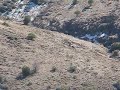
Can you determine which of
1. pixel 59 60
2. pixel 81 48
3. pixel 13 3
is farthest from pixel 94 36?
pixel 13 3

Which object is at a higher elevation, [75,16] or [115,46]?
[75,16]

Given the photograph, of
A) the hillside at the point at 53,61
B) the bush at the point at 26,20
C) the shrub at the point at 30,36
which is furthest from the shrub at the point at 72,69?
the bush at the point at 26,20

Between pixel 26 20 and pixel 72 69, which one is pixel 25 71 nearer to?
pixel 72 69

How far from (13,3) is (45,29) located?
13.5 metres

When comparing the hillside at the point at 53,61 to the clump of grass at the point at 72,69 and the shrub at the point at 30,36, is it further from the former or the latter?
the shrub at the point at 30,36

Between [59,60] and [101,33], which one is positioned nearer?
[59,60]

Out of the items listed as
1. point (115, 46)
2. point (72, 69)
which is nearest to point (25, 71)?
point (72, 69)

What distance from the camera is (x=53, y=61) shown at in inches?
2349

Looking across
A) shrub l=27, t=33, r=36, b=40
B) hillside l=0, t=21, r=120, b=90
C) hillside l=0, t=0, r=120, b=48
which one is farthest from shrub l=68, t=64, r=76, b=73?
hillside l=0, t=0, r=120, b=48

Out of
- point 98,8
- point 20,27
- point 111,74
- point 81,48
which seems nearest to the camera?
point 111,74

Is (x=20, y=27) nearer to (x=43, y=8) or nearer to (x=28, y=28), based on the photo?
(x=28, y=28)

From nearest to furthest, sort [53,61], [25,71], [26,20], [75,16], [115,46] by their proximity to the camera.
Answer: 1. [25,71]
2. [53,61]
3. [115,46]
4. [75,16]
5. [26,20]

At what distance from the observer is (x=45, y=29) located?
238 ft

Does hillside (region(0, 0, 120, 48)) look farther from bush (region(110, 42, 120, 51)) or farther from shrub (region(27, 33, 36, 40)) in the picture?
shrub (region(27, 33, 36, 40))
